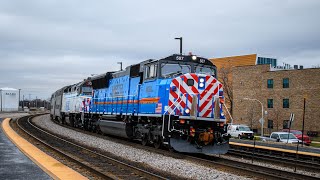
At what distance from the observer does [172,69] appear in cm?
1817

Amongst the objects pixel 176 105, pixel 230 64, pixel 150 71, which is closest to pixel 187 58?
pixel 150 71

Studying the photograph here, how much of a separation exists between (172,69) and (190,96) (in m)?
1.80

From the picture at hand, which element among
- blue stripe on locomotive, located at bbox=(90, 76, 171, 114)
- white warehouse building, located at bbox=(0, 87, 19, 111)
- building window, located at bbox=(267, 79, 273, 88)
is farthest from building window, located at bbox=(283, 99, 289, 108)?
white warehouse building, located at bbox=(0, 87, 19, 111)

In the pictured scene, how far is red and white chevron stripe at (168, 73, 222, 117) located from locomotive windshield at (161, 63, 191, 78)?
0.97 metres

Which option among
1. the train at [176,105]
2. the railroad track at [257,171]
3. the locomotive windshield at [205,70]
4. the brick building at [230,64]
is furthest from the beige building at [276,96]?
the railroad track at [257,171]

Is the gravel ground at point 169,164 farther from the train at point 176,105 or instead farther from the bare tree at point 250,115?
the bare tree at point 250,115

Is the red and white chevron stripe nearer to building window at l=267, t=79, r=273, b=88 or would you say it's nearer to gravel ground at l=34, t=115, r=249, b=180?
gravel ground at l=34, t=115, r=249, b=180

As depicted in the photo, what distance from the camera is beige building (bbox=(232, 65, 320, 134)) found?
2263 inches

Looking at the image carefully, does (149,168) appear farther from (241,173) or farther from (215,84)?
(215,84)

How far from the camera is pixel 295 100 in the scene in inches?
2339

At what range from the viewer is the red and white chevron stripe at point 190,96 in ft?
55.4

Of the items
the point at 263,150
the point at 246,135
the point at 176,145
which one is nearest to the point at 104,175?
the point at 176,145

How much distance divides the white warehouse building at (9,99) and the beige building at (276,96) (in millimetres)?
76541

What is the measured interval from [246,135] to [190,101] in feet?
86.9
